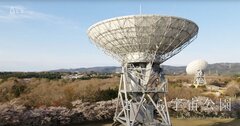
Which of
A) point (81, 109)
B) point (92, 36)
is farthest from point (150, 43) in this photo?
point (81, 109)

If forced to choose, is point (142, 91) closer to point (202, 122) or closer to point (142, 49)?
point (142, 49)

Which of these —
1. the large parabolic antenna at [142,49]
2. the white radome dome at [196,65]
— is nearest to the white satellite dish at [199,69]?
the white radome dome at [196,65]

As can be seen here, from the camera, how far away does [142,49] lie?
22766 millimetres

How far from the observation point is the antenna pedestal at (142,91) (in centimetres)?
2283

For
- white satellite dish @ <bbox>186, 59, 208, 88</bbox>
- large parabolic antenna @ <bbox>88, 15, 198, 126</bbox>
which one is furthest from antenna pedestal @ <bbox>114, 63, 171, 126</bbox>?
white satellite dish @ <bbox>186, 59, 208, 88</bbox>

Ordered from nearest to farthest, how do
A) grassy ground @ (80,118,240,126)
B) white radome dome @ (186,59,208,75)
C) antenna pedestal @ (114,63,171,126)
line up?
antenna pedestal @ (114,63,171,126) < grassy ground @ (80,118,240,126) < white radome dome @ (186,59,208,75)

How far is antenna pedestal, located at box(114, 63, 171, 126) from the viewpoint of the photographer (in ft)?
74.9

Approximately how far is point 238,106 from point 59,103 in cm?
2256

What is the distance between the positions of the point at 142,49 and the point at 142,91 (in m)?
2.96

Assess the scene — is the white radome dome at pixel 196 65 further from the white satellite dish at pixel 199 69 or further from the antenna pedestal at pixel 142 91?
the antenna pedestal at pixel 142 91

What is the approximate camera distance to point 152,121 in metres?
23.8

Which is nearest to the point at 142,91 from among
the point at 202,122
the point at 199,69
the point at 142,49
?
the point at 142,49

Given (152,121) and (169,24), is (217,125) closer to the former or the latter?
(152,121)

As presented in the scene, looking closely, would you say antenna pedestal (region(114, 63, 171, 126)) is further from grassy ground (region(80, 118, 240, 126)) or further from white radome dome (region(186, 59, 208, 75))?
white radome dome (region(186, 59, 208, 75))
